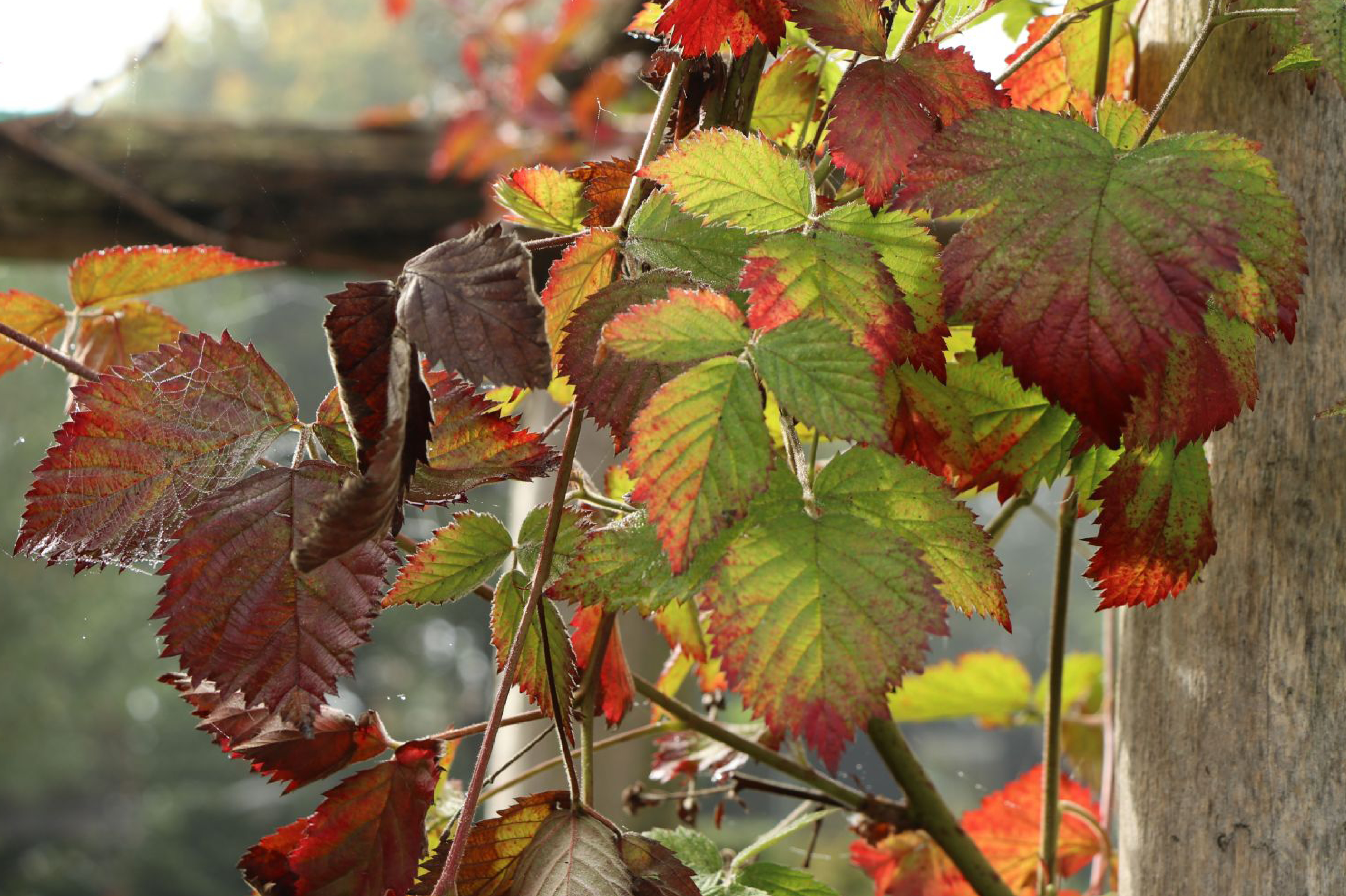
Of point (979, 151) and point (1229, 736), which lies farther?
point (1229, 736)

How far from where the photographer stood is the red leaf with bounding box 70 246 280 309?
467 mm

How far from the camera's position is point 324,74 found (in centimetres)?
1532

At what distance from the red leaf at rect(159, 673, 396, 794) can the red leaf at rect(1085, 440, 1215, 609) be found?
266mm

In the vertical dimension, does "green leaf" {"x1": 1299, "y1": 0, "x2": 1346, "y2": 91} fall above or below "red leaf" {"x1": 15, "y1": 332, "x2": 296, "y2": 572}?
above

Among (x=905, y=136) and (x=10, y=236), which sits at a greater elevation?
(x=10, y=236)

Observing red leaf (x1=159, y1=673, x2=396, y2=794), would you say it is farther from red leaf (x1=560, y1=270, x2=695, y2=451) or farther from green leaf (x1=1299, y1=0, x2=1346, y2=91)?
green leaf (x1=1299, y1=0, x2=1346, y2=91)

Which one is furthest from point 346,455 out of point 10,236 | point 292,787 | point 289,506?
point 10,236

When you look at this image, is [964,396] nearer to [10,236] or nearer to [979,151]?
[979,151]

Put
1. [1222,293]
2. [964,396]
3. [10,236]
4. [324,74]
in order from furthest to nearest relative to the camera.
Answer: [324,74]
[10,236]
[964,396]
[1222,293]

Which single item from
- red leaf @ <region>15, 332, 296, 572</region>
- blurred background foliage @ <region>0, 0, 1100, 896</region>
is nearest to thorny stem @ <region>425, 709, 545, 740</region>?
red leaf @ <region>15, 332, 296, 572</region>

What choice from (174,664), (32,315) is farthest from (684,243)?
(174,664)

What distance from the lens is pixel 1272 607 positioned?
39 centimetres

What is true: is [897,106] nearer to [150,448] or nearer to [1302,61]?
[1302,61]

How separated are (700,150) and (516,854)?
8.9 inches
